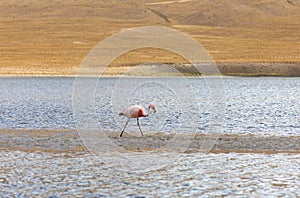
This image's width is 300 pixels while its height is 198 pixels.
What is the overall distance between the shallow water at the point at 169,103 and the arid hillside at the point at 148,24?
6.10 meters

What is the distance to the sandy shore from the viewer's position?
1811 cm

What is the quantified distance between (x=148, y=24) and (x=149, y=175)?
9067cm

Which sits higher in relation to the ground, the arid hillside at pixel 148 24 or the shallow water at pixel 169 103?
the arid hillside at pixel 148 24

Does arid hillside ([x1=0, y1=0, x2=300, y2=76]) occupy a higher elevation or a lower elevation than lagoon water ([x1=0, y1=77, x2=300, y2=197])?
higher

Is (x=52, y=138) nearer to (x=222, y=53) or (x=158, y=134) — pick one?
(x=158, y=134)

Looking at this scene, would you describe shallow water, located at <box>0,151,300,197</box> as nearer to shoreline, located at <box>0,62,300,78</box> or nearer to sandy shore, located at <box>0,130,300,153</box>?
sandy shore, located at <box>0,130,300,153</box>

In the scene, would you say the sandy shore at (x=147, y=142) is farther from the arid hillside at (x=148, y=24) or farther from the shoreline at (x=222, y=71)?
the arid hillside at (x=148, y=24)

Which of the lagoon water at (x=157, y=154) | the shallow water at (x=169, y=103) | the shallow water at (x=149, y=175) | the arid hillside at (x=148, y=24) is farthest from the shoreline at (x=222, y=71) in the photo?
the shallow water at (x=149, y=175)

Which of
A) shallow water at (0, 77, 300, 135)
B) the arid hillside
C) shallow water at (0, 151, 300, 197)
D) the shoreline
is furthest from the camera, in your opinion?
the arid hillside

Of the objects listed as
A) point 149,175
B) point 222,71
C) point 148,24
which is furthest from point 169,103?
point 148,24

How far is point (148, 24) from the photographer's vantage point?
105062mm

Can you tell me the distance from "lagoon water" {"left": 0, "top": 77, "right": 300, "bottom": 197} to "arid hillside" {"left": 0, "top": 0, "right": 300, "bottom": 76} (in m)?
12.2

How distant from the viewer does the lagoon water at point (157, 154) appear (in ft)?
45.9

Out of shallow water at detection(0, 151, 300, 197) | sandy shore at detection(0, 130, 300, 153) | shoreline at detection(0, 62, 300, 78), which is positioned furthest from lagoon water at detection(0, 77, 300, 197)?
shoreline at detection(0, 62, 300, 78)
